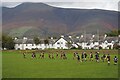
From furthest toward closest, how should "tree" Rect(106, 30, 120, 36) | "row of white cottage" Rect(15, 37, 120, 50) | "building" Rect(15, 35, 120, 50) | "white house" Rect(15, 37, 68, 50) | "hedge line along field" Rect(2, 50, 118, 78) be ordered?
"tree" Rect(106, 30, 120, 36) < "white house" Rect(15, 37, 68, 50) < "building" Rect(15, 35, 120, 50) < "row of white cottage" Rect(15, 37, 120, 50) < "hedge line along field" Rect(2, 50, 118, 78)

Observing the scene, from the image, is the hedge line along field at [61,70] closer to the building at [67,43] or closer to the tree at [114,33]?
the building at [67,43]

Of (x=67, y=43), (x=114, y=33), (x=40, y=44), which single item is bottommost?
(x=40, y=44)

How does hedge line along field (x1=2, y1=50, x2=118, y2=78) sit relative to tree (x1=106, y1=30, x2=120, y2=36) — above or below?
below

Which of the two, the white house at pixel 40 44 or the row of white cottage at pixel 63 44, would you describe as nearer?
the row of white cottage at pixel 63 44

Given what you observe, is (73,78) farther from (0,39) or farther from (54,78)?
(0,39)

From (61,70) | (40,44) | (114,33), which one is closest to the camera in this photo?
(61,70)

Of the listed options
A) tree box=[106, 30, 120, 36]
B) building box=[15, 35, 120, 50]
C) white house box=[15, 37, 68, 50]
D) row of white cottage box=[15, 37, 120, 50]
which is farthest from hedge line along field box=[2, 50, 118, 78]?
tree box=[106, 30, 120, 36]

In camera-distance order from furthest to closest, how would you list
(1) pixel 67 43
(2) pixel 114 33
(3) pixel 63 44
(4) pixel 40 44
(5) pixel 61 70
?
1. (4) pixel 40 44
2. (2) pixel 114 33
3. (3) pixel 63 44
4. (1) pixel 67 43
5. (5) pixel 61 70

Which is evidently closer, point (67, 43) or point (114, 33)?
point (67, 43)

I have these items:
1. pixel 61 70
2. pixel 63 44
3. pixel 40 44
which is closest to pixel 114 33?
pixel 63 44

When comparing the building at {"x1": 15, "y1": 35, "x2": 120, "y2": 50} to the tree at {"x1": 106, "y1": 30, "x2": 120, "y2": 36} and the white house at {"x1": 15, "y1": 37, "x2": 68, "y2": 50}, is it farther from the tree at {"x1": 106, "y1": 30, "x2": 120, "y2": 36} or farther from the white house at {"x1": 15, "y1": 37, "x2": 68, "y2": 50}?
the tree at {"x1": 106, "y1": 30, "x2": 120, "y2": 36}

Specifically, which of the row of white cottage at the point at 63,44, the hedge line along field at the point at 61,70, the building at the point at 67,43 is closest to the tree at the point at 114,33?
the building at the point at 67,43

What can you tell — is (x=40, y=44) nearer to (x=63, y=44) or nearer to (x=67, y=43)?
(x=63, y=44)

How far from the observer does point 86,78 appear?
55.6 ft
